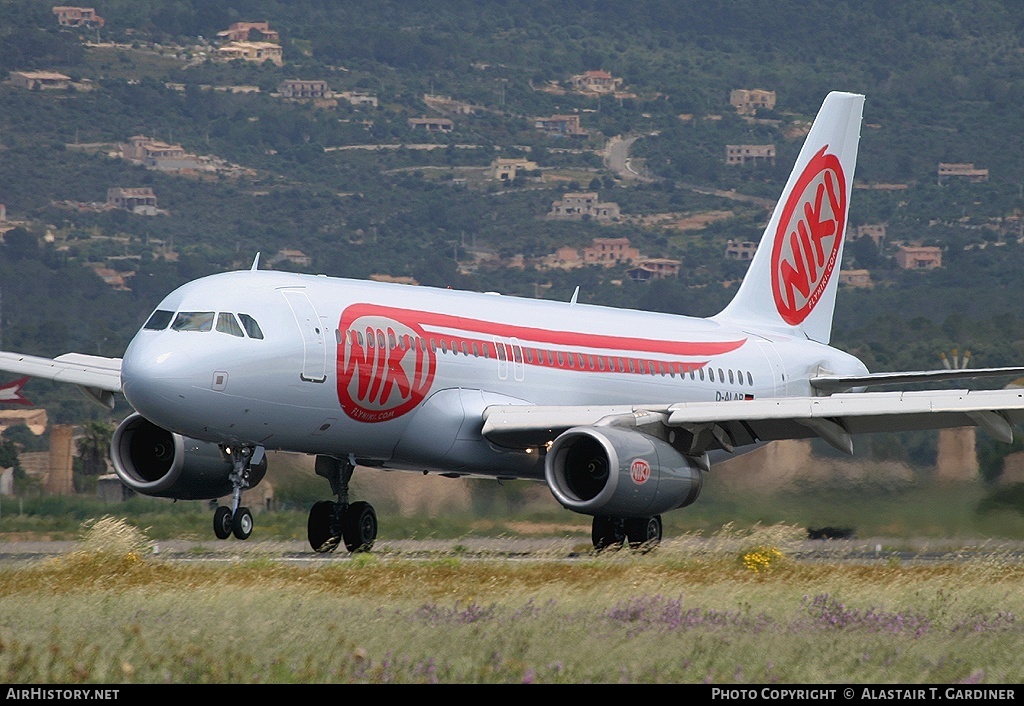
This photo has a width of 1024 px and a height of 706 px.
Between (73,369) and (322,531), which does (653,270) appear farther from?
(322,531)

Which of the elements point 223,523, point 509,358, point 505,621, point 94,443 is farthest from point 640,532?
point 94,443

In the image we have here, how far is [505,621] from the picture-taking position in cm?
1656

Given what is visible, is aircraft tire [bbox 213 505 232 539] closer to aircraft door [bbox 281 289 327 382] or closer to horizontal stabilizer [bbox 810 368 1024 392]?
aircraft door [bbox 281 289 327 382]

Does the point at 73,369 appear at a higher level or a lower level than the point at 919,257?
lower

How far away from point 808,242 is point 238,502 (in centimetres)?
1702

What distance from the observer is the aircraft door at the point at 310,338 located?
83.6 feet

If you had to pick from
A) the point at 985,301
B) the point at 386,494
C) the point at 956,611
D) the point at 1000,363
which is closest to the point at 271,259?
the point at 985,301

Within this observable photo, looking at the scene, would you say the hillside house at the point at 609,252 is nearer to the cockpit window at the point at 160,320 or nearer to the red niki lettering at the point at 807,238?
the red niki lettering at the point at 807,238

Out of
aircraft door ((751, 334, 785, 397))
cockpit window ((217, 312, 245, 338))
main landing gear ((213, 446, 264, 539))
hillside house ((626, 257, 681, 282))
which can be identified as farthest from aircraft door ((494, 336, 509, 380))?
hillside house ((626, 257, 681, 282))

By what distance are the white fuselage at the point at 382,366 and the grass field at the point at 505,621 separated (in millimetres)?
2378

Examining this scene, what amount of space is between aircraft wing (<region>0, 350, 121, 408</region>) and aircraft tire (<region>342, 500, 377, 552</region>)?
4.72 m

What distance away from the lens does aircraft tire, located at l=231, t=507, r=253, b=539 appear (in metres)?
24.7

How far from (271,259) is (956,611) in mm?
161025
